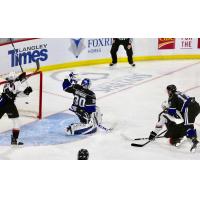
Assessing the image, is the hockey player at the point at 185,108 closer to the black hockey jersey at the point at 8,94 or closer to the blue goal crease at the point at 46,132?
the blue goal crease at the point at 46,132

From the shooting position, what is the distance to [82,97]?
6.03 metres

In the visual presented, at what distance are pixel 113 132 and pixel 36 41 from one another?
237cm

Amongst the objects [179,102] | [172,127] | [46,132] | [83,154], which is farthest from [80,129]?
[179,102]

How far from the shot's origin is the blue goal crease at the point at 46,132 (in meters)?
5.80

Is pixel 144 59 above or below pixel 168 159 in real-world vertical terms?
above

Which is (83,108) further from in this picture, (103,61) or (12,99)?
(103,61)

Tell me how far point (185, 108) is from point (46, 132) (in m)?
1.36

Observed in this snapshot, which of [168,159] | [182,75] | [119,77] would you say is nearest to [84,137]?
[168,159]

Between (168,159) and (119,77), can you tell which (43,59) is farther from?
(168,159)

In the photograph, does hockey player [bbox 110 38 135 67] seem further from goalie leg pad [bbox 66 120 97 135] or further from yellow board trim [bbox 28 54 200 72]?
goalie leg pad [bbox 66 120 97 135]

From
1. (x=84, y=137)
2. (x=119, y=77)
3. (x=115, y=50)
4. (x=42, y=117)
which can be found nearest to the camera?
(x=84, y=137)

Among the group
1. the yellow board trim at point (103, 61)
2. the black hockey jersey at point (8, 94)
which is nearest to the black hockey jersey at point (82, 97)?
the black hockey jersey at point (8, 94)

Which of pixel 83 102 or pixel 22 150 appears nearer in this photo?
pixel 22 150

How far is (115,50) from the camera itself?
27.5 feet
